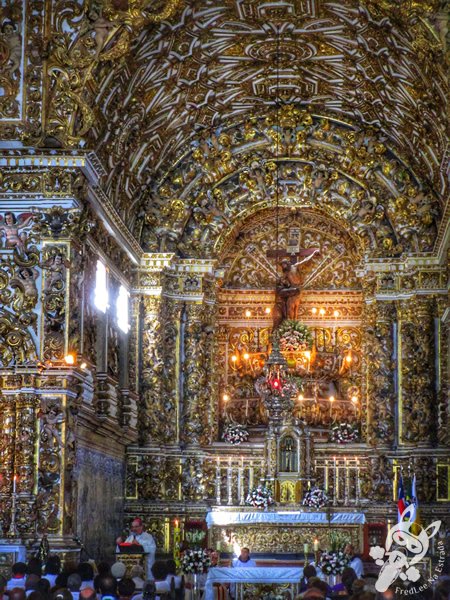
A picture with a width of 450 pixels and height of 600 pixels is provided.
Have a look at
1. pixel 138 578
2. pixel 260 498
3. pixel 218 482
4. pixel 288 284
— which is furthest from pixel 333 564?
pixel 288 284

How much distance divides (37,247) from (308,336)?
33.7 feet

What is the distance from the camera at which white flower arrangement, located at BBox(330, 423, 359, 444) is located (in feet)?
109

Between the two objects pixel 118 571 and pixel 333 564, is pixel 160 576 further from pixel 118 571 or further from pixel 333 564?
pixel 333 564

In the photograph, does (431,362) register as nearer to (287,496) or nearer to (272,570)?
(287,496)

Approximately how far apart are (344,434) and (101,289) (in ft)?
28.4

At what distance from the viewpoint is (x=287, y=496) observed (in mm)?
31219

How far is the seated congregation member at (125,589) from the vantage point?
1505 centimetres

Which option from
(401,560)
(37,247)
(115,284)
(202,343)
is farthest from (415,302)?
(401,560)

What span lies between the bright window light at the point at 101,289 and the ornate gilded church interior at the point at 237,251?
0.32ft

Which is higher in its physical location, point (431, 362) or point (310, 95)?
point (310, 95)

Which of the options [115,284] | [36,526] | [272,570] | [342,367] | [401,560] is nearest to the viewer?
[401,560]

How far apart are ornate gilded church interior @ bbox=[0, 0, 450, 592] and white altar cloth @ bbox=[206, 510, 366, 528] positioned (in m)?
0.09

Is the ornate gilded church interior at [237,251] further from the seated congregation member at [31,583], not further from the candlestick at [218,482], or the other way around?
the seated congregation member at [31,583]

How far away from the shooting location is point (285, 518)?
30.0m
